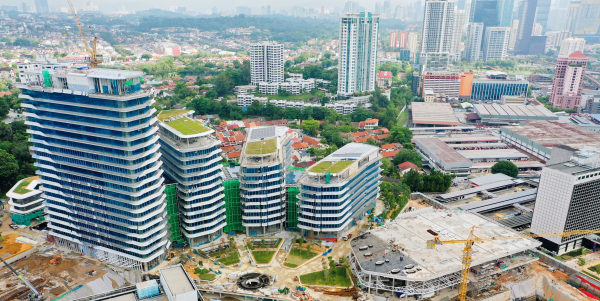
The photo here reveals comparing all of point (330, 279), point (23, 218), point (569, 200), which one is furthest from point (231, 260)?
point (569, 200)

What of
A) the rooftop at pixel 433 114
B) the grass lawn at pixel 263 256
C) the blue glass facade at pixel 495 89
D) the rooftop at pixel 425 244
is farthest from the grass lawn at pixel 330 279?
the blue glass facade at pixel 495 89

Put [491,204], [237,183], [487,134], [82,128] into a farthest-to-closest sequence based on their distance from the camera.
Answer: [487,134]
[491,204]
[237,183]
[82,128]

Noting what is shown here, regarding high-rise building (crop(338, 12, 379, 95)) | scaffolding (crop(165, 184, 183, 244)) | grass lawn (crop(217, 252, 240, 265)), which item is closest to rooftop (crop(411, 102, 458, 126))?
high-rise building (crop(338, 12, 379, 95))

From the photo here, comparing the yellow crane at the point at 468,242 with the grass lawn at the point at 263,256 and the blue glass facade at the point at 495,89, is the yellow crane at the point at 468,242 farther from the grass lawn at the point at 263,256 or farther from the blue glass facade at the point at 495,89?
the blue glass facade at the point at 495,89

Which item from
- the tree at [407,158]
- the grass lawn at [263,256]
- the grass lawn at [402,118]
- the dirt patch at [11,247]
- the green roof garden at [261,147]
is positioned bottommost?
the grass lawn at [263,256]

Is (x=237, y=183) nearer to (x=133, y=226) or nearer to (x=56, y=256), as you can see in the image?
(x=133, y=226)

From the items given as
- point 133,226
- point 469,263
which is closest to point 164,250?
point 133,226
